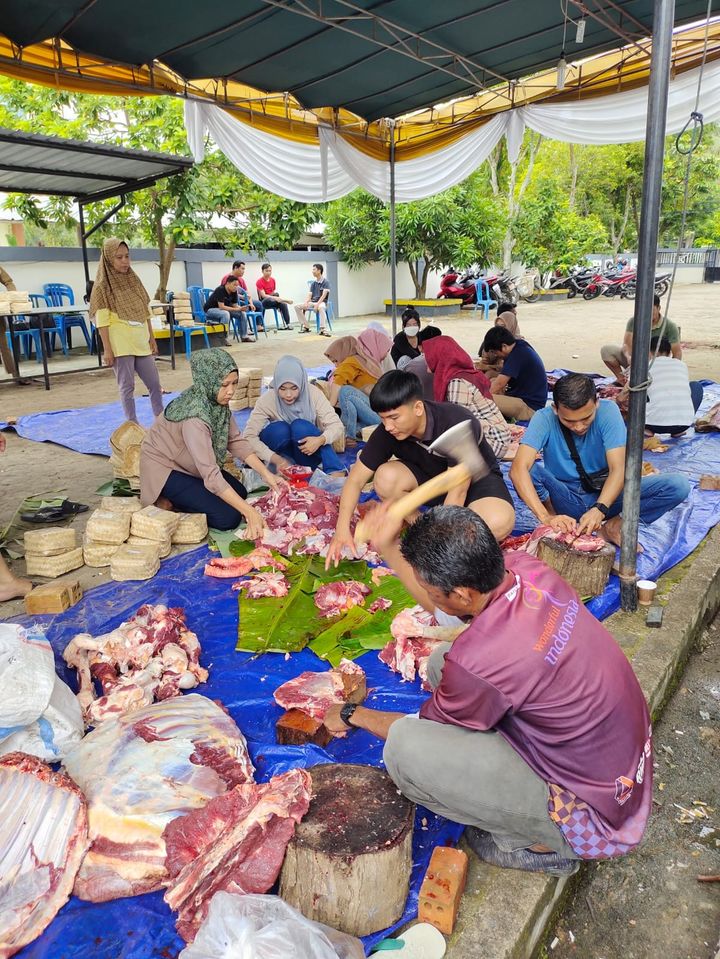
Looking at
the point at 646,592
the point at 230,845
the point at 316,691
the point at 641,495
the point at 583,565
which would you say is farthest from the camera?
the point at 641,495

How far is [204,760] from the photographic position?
7.38ft

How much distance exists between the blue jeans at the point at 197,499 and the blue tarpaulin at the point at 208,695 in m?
0.30

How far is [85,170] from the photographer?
908 centimetres

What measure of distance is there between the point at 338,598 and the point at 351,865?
5.97 feet

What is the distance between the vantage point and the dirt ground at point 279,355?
5887 millimetres

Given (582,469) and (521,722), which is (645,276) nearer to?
(582,469)

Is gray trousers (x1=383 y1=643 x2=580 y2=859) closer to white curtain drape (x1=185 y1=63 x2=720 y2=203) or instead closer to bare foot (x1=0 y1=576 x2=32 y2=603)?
bare foot (x1=0 y1=576 x2=32 y2=603)

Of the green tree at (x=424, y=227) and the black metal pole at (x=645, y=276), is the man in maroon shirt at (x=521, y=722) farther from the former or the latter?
the green tree at (x=424, y=227)

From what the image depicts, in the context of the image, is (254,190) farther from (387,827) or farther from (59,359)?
(387,827)

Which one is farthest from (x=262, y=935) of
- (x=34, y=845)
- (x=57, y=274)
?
(x=57, y=274)

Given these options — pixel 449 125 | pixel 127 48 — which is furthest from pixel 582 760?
pixel 449 125

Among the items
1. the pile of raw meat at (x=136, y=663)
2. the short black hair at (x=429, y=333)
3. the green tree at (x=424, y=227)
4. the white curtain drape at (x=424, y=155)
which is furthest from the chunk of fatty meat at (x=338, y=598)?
the green tree at (x=424, y=227)

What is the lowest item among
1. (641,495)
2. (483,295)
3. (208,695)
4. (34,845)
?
(208,695)

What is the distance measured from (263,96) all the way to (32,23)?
2667 millimetres
